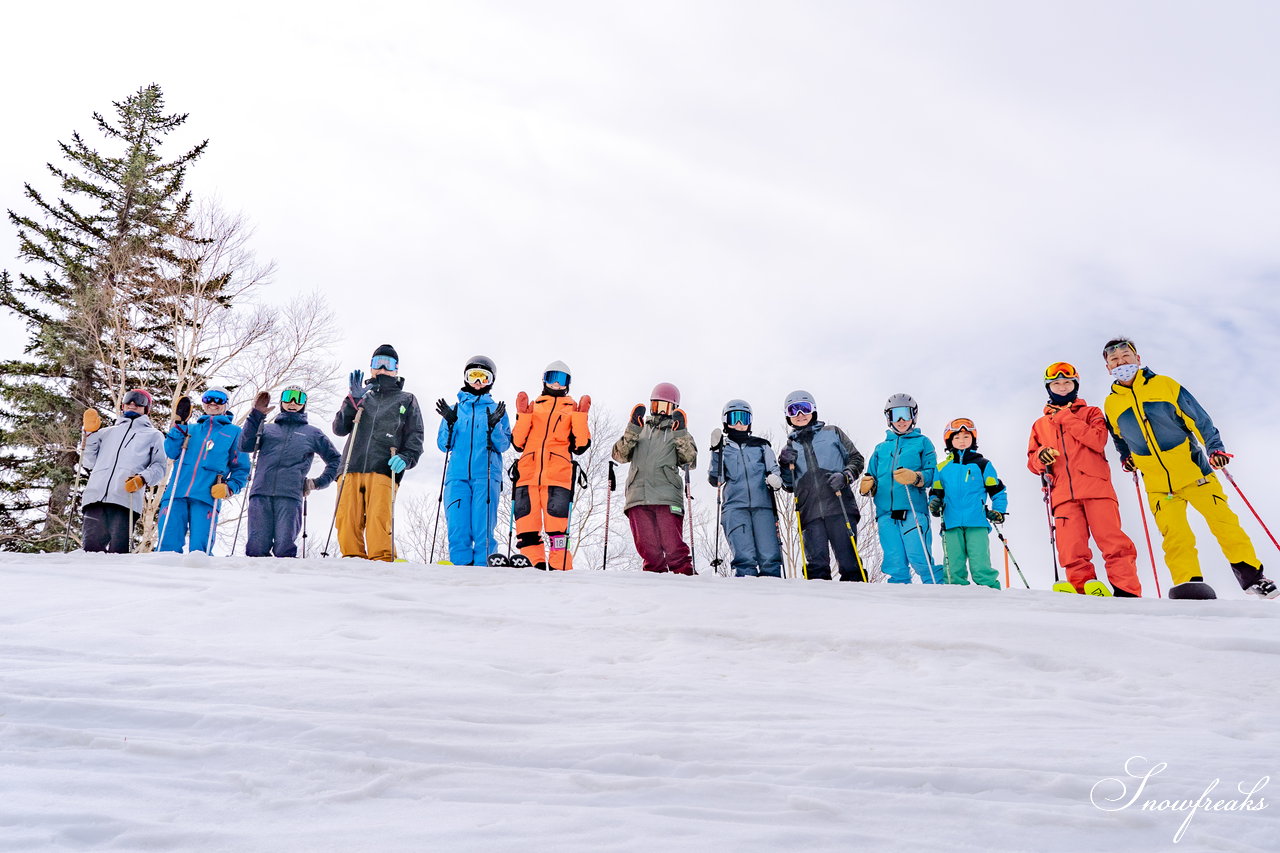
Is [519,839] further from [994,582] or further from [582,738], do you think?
[994,582]

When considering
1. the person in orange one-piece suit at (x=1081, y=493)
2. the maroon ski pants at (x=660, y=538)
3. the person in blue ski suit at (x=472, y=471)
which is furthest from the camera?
the maroon ski pants at (x=660, y=538)

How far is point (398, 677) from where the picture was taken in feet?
11.2

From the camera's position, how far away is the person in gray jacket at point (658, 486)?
817 centimetres

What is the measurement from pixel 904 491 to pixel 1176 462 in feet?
7.90

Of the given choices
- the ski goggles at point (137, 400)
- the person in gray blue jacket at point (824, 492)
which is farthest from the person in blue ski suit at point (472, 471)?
the ski goggles at point (137, 400)

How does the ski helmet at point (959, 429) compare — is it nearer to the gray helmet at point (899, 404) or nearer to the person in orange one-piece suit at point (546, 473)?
the gray helmet at point (899, 404)

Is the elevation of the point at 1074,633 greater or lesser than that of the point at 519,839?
greater

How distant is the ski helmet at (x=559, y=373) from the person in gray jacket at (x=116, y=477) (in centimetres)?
414

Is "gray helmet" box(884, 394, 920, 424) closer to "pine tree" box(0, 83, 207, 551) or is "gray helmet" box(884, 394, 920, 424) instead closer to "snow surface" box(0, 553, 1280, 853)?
"snow surface" box(0, 553, 1280, 853)

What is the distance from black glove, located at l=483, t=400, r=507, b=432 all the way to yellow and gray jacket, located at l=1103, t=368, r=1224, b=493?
5.88m

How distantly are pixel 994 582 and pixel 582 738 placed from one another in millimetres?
6480

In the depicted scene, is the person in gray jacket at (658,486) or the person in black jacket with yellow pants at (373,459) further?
the person in gray jacket at (658,486)

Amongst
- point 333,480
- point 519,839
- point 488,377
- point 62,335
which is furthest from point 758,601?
point 62,335

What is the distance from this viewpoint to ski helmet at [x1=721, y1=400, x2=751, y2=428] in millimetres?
8820
